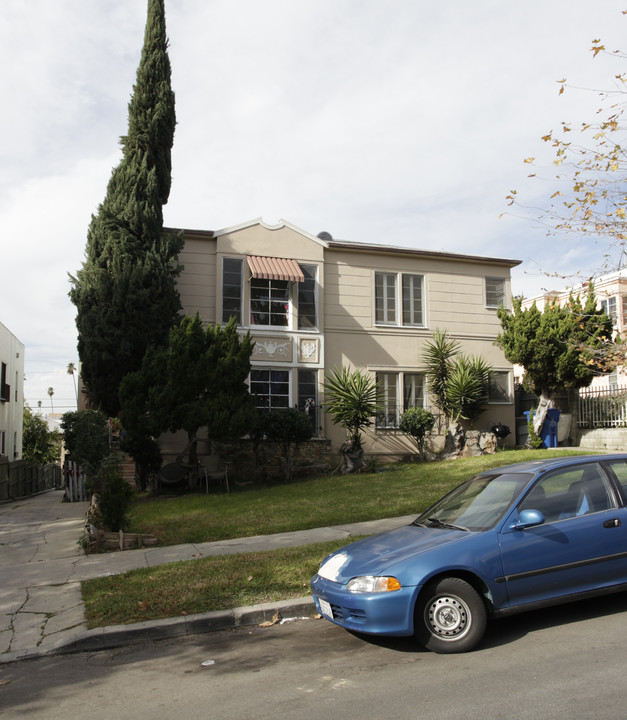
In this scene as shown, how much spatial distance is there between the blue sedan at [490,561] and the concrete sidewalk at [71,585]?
1.25 m

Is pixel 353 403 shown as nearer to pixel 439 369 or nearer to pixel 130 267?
pixel 439 369

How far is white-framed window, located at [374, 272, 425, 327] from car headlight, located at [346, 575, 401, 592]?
1481 centimetres

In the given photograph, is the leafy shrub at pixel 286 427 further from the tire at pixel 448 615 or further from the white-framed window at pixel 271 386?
the tire at pixel 448 615

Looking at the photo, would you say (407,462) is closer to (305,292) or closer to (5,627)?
(305,292)

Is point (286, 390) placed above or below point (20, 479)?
above

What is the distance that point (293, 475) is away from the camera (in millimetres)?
17031

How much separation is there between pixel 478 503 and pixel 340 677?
207cm

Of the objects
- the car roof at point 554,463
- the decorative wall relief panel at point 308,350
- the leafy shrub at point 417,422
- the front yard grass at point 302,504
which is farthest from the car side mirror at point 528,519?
the decorative wall relief panel at point 308,350

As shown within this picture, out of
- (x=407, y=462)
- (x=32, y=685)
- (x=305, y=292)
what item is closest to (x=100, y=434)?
(x=305, y=292)

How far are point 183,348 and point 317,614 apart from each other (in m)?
8.83

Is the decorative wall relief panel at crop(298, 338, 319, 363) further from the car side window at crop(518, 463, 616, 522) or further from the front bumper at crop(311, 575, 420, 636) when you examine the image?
the front bumper at crop(311, 575, 420, 636)

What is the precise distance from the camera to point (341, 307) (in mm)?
19141

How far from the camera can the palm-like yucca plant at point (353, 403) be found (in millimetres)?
16547

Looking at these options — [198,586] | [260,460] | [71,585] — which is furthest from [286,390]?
[198,586]
